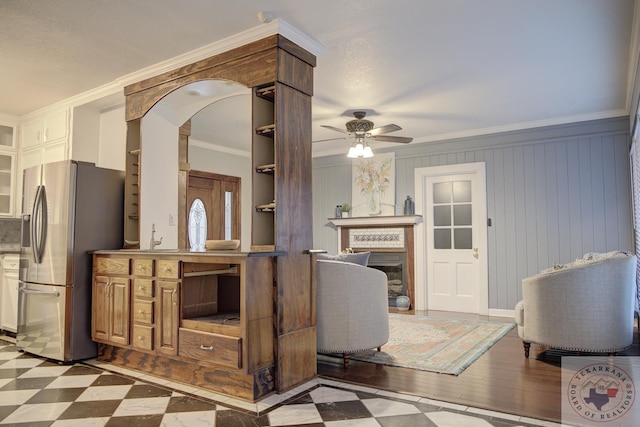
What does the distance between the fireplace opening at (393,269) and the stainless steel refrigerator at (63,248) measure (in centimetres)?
397

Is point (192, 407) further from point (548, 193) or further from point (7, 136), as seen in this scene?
point (548, 193)

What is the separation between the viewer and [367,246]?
6918 millimetres

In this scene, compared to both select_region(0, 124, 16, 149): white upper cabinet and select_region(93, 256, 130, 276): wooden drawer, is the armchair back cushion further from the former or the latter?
select_region(0, 124, 16, 149): white upper cabinet

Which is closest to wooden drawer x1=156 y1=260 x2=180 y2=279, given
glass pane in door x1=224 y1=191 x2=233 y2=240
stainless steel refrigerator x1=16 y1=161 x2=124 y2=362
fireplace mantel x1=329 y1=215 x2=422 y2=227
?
stainless steel refrigerator x1=16 y1=161 x2=124 y2=362

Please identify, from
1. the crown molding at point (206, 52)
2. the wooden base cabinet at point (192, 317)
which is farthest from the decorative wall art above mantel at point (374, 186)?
the wooden base cabinet at point (192, 317)

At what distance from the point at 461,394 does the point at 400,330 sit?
2.01m

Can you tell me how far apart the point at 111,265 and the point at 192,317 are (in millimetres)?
889

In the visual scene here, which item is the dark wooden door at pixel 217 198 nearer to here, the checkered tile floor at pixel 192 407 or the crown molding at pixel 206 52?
the crown molding at pixel 206 52

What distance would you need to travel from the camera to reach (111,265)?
11.7ft

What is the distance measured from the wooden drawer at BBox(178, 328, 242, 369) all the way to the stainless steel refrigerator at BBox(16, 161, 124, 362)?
1.24 metres

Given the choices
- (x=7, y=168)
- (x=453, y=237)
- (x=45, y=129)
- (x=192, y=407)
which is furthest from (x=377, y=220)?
(x=7, y=168)

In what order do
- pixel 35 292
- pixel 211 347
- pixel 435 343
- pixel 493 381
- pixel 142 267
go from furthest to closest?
pixel 435 343
pixel 35 292
pixel 142 267
pixel 493 381
pixel 211 347

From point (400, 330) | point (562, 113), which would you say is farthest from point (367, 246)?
point (562, 113)

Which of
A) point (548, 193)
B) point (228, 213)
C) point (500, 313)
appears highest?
point (548, 193)
